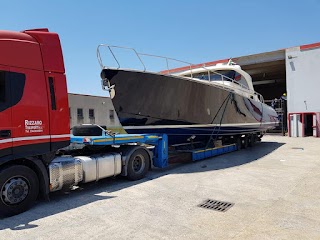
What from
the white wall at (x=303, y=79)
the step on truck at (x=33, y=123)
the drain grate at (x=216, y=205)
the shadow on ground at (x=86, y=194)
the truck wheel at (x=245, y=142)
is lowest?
the drain grate at (x=216, y=205)

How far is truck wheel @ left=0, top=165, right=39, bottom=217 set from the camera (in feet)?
13.2

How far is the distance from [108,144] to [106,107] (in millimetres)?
24925

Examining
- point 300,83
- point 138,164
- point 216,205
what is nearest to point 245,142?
point 138,164

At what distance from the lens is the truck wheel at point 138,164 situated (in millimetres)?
6243

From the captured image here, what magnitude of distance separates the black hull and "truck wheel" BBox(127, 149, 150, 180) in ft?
4.96

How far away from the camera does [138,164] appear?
660 centimetres

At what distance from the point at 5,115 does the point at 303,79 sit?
18.5m

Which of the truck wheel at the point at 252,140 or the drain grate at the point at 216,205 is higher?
the truck wheel at the point at 252,140

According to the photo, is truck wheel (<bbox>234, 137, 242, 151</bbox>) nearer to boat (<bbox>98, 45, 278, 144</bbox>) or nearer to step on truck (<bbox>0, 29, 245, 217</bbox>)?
boat (<bbox>98, 45, 278, 144</bbox>)

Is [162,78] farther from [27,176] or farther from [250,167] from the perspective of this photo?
[27,176]

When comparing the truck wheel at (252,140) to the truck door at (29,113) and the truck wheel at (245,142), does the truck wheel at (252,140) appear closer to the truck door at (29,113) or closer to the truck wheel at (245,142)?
the truck wheel at (245,142)

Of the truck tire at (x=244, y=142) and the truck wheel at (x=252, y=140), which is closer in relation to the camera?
the truck tire at (x=244, y=142)

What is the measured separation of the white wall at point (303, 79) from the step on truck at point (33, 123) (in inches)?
660

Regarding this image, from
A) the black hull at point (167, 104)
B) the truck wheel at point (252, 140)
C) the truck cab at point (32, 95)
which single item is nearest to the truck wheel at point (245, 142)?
the truck wheel at point (252, 140)
